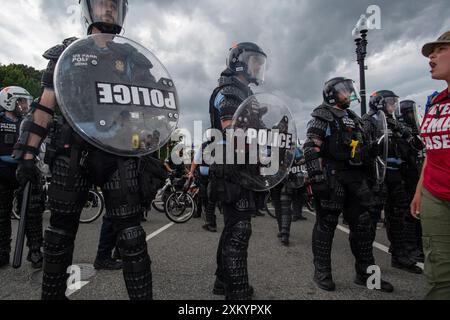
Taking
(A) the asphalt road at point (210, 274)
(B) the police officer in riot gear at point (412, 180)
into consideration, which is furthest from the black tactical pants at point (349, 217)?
(B) the police officer in riot gear at point (412, 180)

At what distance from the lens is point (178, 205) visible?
727cm

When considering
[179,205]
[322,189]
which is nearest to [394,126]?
[322,189]

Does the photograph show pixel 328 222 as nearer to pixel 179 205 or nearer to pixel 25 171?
pixel 25 171

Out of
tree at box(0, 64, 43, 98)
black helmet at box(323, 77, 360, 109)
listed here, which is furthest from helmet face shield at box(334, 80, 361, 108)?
tree at box(0, 64, 43, 98)

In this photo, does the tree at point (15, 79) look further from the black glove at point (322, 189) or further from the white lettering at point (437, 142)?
the white lettering at point (437, 142)

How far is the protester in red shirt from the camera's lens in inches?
67.2

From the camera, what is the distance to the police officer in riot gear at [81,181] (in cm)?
178

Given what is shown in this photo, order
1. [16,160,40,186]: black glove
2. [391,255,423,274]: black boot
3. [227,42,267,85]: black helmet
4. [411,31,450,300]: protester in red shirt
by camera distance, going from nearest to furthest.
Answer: [411,31,450,300]: protester in red shirt
[16,160,40,186]: black glove
[227,42,267,85]: black helmet
[391,255,423,274]: black boot

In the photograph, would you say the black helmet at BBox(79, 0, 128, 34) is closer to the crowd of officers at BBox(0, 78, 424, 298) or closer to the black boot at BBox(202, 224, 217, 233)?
the crowd of officers at BBox(0, 78, 424, 298)

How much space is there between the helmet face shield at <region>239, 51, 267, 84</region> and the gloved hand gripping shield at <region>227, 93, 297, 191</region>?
0.71 ft

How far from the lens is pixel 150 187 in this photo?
1.91 metres
